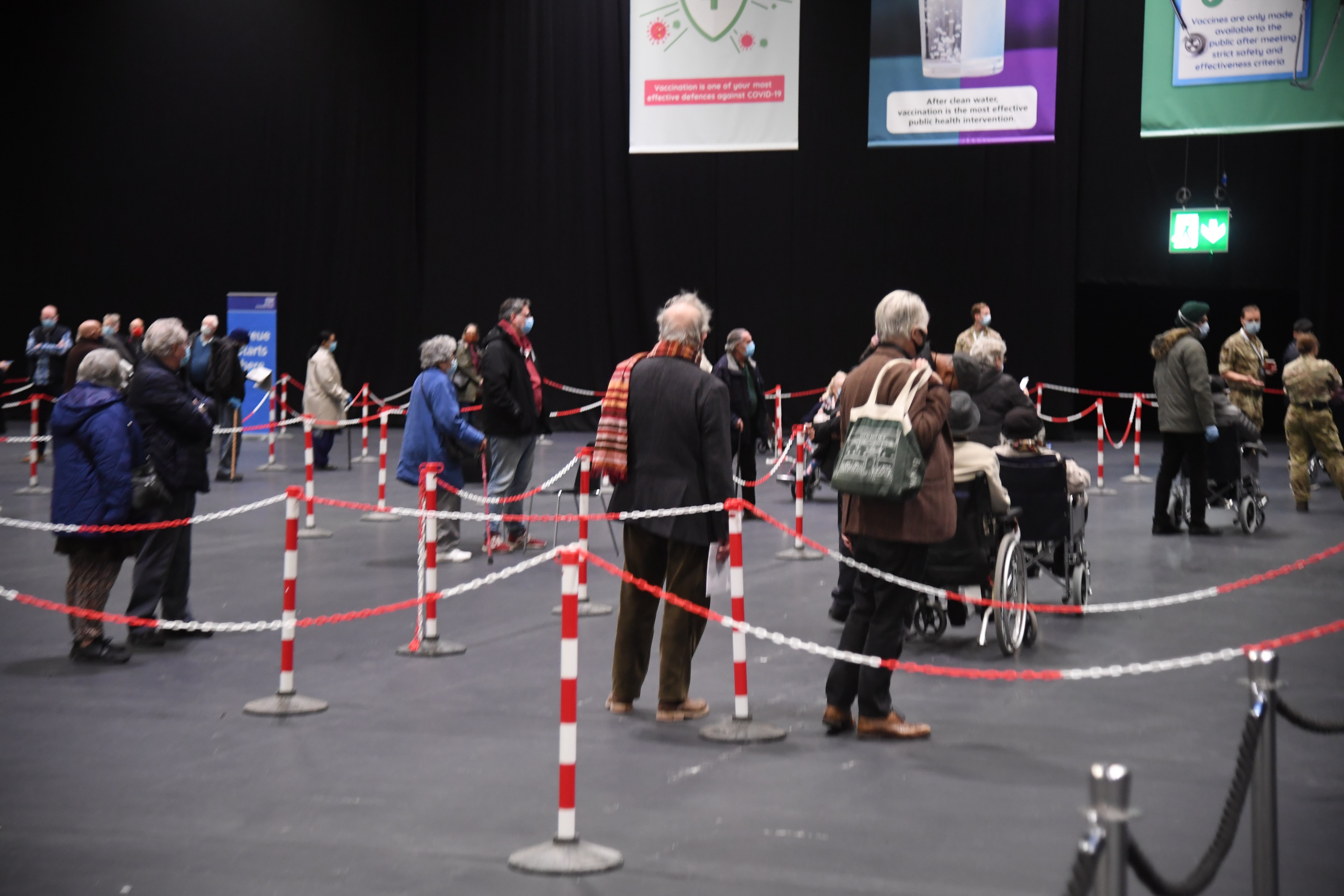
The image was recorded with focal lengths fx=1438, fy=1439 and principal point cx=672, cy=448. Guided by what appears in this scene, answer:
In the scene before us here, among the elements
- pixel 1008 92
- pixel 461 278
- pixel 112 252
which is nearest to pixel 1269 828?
pixel 1008 92

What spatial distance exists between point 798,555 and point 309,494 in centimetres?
377

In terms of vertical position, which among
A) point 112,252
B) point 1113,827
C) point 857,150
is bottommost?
point 1113,827

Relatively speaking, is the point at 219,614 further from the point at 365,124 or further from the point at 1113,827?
the point at 365,124

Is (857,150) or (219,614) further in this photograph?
(857,150)

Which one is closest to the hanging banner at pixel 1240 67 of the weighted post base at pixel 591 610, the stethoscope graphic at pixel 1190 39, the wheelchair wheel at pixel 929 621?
the stethoscope graphic at pixel 1190 39

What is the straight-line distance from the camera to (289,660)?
605 cm

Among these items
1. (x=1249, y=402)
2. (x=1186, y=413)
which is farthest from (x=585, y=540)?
(x=1249, y=402)

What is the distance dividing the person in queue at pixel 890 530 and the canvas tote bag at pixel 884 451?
0.03 m

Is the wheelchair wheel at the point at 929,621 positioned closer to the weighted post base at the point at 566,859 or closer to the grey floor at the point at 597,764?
the grey floor at the point at 597,764

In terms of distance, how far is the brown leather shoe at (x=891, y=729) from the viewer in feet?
18.2

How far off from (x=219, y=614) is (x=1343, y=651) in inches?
235

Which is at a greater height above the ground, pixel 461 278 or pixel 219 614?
pixel 461 278

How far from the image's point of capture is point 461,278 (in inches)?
850

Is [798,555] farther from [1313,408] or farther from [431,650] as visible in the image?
[1313,408]
